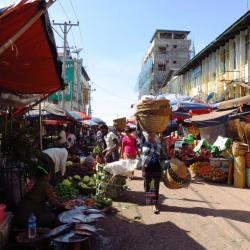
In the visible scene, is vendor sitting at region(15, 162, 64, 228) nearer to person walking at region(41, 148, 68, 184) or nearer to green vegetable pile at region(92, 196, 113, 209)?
green vegetable pile at region(92, 196, 113, 209)

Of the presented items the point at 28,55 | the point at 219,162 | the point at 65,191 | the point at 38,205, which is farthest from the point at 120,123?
the point at 28,55

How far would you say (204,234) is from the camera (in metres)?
6.71

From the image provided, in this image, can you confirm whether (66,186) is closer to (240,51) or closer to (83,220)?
(83,220)

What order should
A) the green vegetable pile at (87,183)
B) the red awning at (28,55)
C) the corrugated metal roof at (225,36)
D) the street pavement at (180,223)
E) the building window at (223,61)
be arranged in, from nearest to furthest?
the red awning at (28,55), the street pavement at (180,223), the green vegetable pile at (87,183), the corrugated metal roof at (225,36), the building window at (223,61)

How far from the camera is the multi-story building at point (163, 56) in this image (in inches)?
2867

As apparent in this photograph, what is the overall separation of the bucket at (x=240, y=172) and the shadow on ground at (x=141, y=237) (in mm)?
4981

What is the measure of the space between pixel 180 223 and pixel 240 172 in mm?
4938

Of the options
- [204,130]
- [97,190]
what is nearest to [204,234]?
[97,190]

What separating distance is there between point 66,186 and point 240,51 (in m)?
16.7

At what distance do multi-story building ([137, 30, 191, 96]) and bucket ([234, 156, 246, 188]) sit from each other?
59916mm

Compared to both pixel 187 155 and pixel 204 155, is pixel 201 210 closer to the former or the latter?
pixel 204 155

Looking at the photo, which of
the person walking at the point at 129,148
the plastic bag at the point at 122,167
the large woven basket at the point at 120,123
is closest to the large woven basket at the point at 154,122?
the plastic bag at the point at 122,167

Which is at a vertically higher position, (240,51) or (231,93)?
(240,51)

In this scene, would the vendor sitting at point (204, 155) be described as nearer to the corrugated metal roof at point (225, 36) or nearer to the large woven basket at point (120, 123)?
the large woven basket at point (120, 123)
